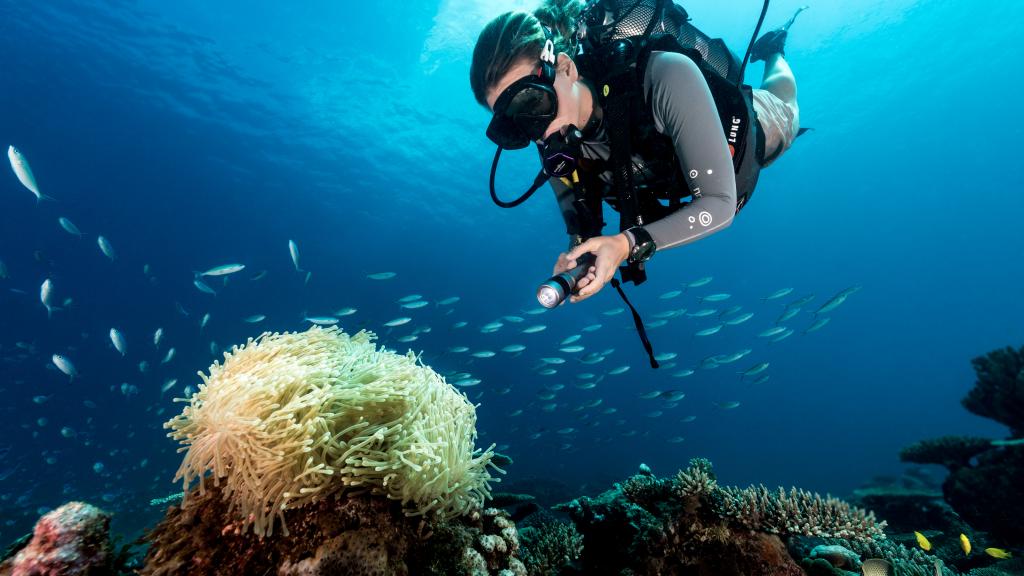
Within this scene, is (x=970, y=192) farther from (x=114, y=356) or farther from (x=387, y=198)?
(x=114, y=356)

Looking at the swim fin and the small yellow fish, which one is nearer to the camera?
the swim fin

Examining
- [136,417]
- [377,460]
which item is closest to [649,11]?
[377,460]

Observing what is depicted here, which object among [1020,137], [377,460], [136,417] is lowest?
[377,460]

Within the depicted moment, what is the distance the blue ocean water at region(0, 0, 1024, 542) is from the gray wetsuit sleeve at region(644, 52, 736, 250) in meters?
13.6

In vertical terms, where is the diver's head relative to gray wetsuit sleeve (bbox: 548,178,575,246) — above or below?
above

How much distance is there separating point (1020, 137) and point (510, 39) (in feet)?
338

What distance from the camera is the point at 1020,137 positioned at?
6419cm

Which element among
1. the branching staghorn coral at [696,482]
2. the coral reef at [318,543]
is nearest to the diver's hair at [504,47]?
the coral reef at [318,543]

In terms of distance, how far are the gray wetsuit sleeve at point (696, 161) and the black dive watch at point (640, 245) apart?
8 cm

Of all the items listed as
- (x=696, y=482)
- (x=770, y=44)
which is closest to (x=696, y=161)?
(x=696, y=482)

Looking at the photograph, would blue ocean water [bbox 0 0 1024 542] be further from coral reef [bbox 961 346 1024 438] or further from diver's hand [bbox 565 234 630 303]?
diver's hand [bbox 565 234 630 303]

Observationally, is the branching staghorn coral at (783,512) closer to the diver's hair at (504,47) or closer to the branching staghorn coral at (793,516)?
the branching staghorn coral at (793,516)

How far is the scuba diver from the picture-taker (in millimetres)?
2814

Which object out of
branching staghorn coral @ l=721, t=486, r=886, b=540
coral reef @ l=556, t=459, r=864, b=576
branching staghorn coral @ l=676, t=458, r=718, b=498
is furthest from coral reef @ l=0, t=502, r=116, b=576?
branching staghorn coral @ l=721, t=486, r=886, b=540
